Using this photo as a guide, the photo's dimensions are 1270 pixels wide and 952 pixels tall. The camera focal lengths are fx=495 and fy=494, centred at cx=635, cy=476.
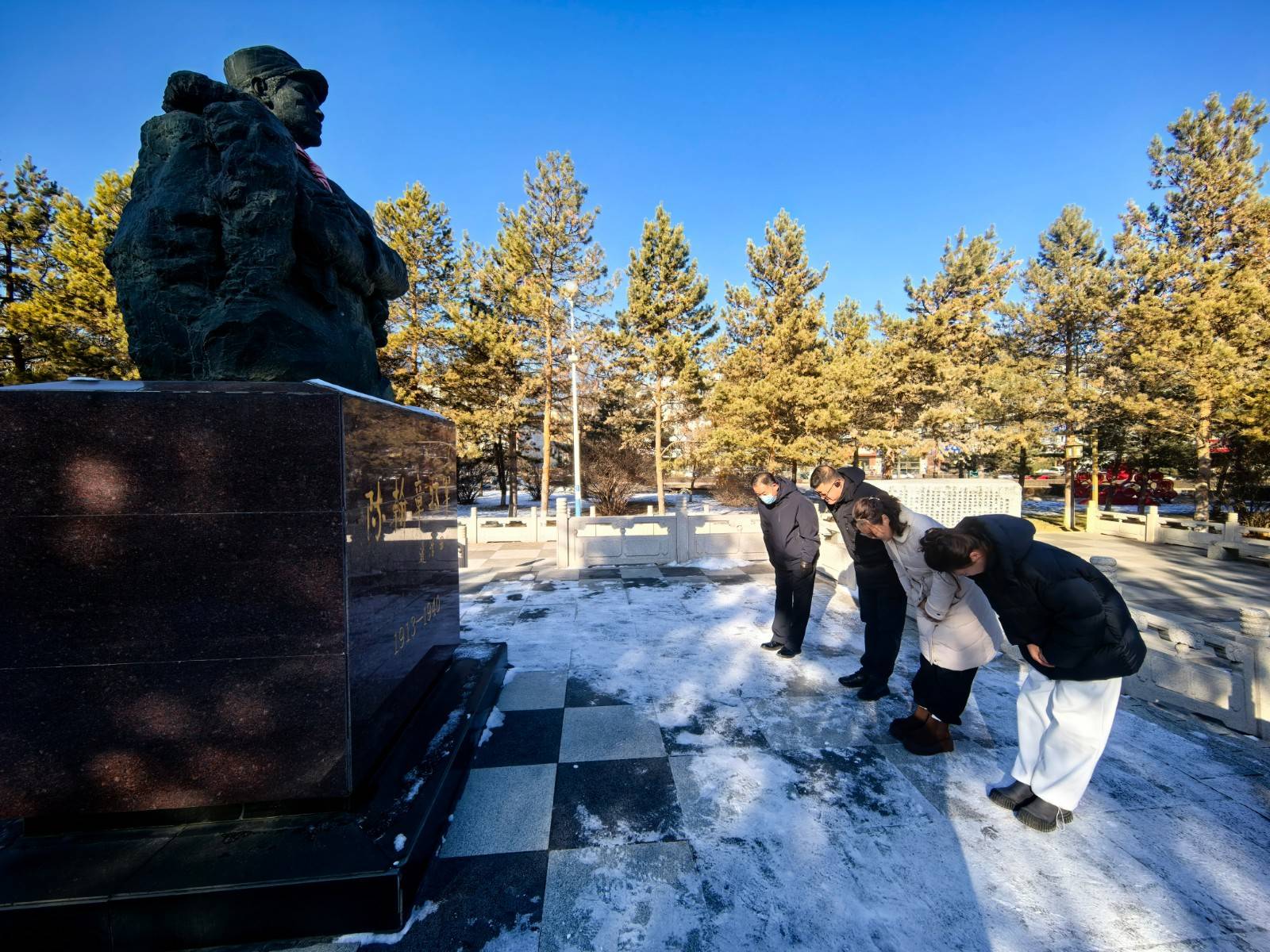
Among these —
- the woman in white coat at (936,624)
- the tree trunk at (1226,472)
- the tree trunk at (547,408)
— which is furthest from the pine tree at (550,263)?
the tree trunk at (1226,472)

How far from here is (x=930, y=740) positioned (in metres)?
3.10

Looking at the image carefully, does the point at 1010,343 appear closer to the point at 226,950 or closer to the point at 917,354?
the point at 917,354

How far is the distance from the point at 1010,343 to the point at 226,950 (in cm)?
2425

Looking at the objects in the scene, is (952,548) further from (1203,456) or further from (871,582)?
(1203,456)

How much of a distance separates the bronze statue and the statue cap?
0.56 metres

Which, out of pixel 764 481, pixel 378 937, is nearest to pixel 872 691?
pixel 764 481

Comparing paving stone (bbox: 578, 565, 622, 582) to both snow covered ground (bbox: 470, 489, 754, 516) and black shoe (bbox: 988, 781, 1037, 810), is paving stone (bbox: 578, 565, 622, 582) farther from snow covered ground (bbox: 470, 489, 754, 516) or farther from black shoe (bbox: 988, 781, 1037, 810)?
snow covered ground (bbox: 470, 489, 754, 516)

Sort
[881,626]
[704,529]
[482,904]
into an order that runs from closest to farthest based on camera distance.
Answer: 1. [482,904]
2. [881,626]
3. [704,529]

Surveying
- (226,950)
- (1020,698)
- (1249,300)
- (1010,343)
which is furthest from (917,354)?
(226,950)

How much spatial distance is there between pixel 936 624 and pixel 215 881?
3625mm

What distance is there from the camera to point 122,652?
204 cm

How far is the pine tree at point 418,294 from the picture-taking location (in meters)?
16.7

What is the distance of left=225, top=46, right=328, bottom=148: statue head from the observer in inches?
122

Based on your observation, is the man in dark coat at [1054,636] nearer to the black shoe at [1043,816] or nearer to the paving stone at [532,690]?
the black shoe at [1043,816]
